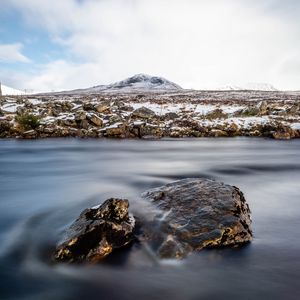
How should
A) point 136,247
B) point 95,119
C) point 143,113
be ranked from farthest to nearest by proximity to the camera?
point 143,113
point 95,119
point 136,247

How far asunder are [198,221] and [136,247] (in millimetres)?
1521

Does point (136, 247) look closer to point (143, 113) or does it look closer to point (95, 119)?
point (95, 119)

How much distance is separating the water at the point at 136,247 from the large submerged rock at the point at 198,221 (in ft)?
0.92

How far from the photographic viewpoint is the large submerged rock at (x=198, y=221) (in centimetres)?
749

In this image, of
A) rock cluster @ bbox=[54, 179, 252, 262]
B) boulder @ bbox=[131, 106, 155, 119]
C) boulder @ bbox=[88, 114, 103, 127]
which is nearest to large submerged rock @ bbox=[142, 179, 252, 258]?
rock cluster @ bbox=[54, 179, 252, 262]

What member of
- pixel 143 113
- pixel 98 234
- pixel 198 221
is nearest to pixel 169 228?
pixel 198 221

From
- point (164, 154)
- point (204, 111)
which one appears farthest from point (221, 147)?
point (204, 111)

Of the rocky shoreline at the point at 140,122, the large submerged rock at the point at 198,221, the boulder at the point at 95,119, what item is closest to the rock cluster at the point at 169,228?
the large submerged rock at the point at 198,221

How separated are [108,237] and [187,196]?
104 inches

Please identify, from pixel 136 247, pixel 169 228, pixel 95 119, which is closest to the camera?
pixel 136 247

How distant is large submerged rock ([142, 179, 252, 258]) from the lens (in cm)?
749

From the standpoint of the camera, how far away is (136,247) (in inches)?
299

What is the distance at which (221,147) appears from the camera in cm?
2745

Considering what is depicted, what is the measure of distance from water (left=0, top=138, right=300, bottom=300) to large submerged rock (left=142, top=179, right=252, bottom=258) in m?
0.28
